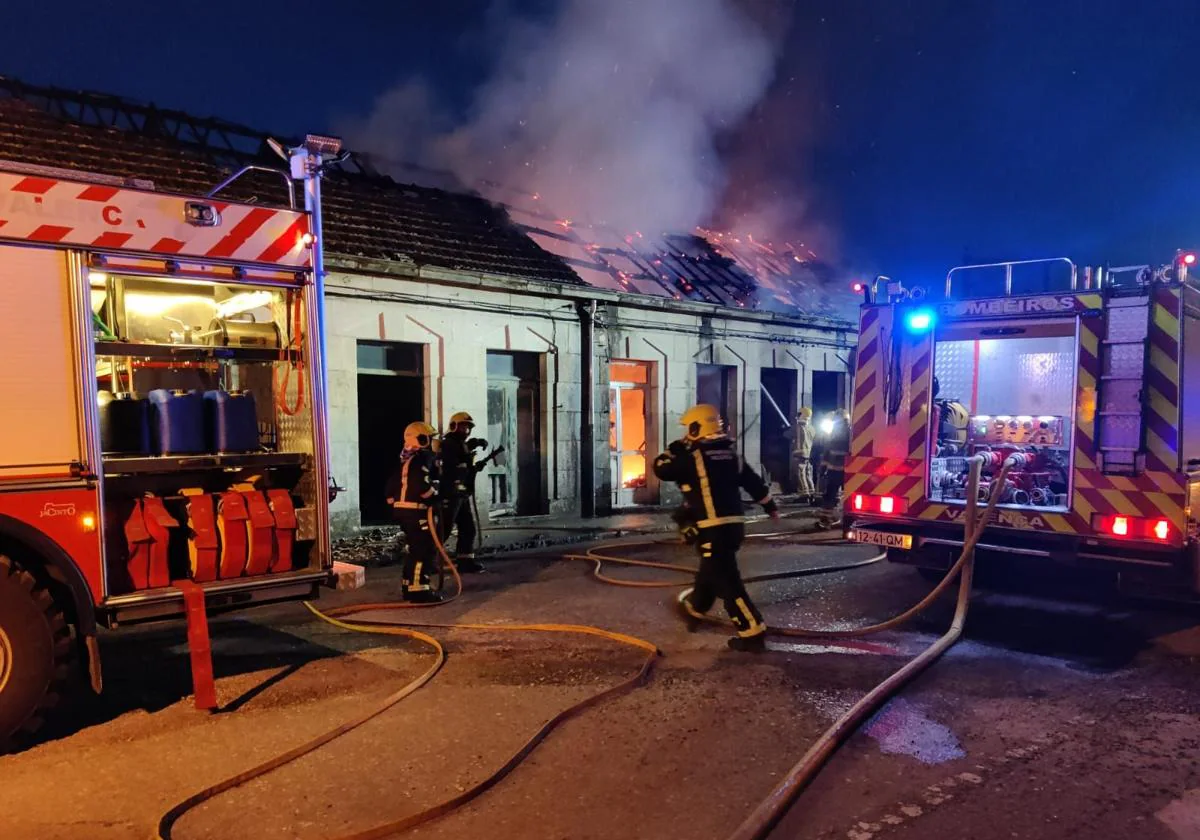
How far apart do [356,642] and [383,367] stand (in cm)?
561

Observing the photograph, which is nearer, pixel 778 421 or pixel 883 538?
pixel 883 538

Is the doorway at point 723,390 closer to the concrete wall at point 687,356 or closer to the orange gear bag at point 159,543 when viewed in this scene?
the concrete wall at point 687,356

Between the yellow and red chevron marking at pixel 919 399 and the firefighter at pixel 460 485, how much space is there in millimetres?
3818

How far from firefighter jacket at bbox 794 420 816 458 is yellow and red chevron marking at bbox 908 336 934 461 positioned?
24.4 feet

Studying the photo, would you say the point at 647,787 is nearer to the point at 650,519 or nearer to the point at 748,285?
the point at 650,519

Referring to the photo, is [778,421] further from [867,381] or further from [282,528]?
[282,528]

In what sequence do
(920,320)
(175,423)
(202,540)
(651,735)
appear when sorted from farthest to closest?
(920,320)
(175,423)
(202,540)
(651,735)

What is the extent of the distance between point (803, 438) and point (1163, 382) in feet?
28.8

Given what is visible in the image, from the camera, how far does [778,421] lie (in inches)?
635

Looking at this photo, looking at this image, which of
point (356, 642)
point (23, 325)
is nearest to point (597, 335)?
point (356, 642)

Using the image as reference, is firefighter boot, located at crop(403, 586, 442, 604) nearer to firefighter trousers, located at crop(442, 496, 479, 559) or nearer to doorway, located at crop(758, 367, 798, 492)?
firefighter trousers, located at crop(442, 496, 479, 559)

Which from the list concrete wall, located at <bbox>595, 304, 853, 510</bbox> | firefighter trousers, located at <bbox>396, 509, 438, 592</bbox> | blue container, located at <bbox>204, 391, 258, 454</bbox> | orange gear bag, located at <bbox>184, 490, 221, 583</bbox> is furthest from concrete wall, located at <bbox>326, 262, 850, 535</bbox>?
orange gear bag, located at <bbox>184, 490, 221, 583</bbox>

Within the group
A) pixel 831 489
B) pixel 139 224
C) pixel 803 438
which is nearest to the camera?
pixel 139 224

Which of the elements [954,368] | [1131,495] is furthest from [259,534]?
[954,368]
